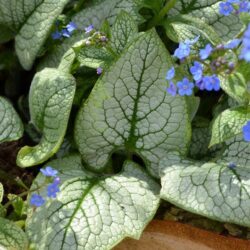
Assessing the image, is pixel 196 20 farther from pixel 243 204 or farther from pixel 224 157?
pixel 243 204

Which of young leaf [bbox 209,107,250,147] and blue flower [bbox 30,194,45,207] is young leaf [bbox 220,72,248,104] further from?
blue flower [bbox 30,194,45,207]

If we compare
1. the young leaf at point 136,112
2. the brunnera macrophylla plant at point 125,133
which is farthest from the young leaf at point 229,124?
the young leaf at point 136,112

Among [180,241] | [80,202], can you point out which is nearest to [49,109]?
[80,202]

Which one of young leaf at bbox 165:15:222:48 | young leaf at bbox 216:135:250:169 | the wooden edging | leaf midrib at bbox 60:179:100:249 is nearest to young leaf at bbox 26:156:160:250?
leaf midrib at bbox 60:179:100:249

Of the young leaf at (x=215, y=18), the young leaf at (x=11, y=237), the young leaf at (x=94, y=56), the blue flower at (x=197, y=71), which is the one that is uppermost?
the blue flower at (x=197, y=71)

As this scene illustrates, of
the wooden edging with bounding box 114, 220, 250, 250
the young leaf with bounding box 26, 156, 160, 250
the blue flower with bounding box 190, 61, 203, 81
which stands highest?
the blue flower with bounding box 190, 61, 203, 81

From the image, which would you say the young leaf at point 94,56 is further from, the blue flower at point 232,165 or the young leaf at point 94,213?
the blue flower at point 232,165
